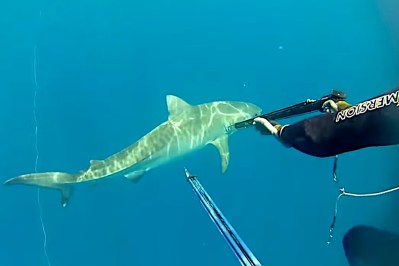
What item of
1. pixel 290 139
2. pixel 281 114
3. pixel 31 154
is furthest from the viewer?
pixel 31 154

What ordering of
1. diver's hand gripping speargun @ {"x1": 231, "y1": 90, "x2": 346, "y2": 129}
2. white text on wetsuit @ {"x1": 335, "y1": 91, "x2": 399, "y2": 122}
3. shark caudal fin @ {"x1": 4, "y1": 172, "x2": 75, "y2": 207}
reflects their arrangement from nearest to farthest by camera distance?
white text on wetsuit @ {"x1": 335, "y1": 91, "x2": 399, "y2": 122}
diver's hand gripping speargun @ {"x1": 231, "y1": 90, "x2": 346, "y2": 129}
shark caudal fin @ {"x1": 4, "y1": 172, "x2": 75, "y2": 207}

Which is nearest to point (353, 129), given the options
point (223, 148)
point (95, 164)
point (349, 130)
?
point (349, 130)

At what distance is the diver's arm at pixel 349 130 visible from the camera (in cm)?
169

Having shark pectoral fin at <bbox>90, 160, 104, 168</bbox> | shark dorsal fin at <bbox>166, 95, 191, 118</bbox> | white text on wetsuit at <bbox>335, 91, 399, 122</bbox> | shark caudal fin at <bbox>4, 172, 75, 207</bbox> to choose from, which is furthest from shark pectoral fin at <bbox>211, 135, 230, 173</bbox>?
white text on wetsuit at <bbox>335, 91, 399, 122</bbox>

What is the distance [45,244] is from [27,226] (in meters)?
0.48

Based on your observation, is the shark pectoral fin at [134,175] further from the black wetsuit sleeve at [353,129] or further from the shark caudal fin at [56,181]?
the black wetsuit sleeve at [353,129]

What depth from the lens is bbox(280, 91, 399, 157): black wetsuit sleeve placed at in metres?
1.68

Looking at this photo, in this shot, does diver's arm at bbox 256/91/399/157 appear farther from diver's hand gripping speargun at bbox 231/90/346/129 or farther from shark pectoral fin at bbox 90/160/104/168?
shark pectoral fin at bbox 90/160/104/168

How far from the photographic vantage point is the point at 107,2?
10016 millimetres

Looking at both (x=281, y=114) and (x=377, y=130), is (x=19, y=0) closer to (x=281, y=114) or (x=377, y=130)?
(x=281, y=114)

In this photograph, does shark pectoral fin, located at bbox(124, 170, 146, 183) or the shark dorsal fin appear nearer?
shark pectoral fin, located at bbox(124, 170, 146, 183)

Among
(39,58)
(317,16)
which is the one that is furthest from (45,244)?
(317,16)

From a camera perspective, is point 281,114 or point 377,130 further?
point 281,114

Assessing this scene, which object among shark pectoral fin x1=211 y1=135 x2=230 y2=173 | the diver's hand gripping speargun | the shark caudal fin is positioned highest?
shark pectoral fin x1=211 y1=135 x2=230 y2=173
